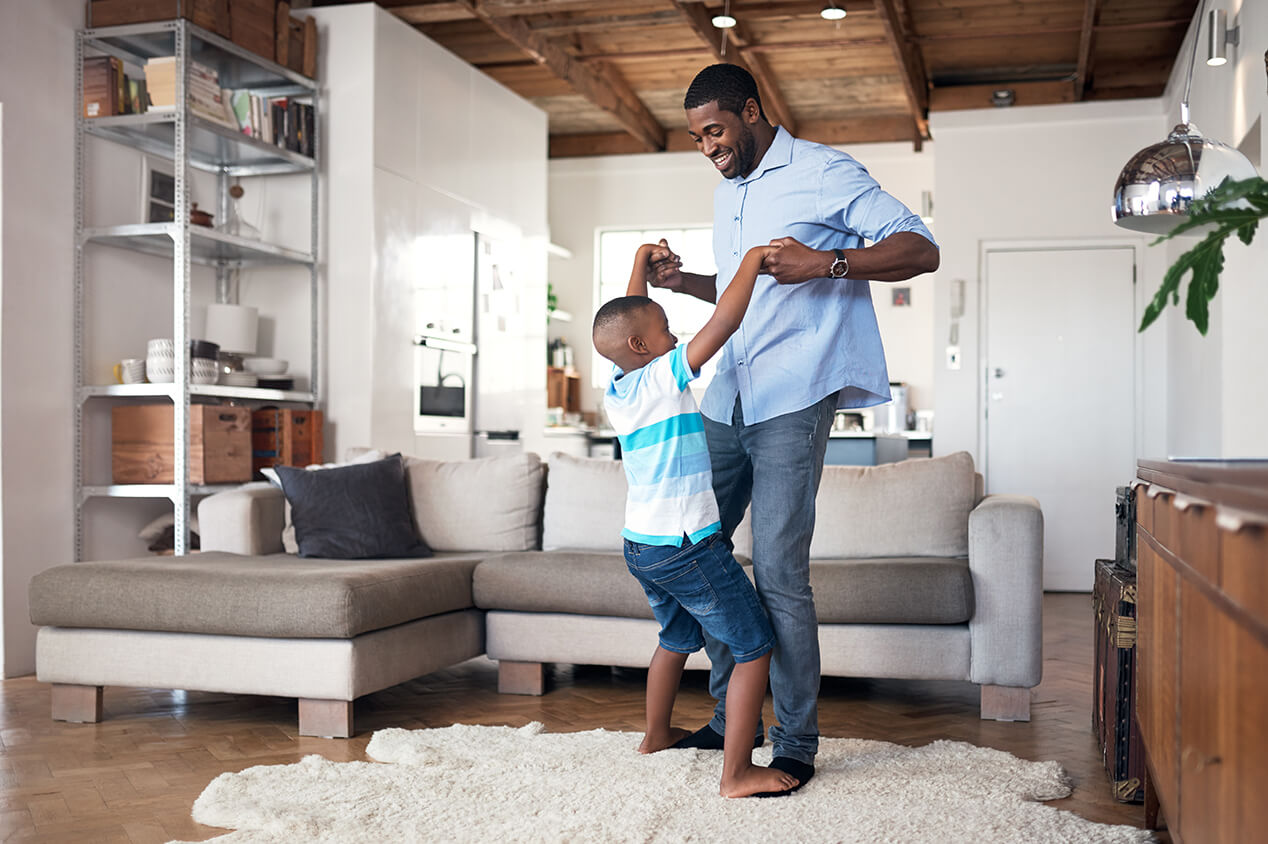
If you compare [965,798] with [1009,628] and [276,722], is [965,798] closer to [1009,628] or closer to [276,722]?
[1009,628]

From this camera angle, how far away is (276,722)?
3328 millimetres

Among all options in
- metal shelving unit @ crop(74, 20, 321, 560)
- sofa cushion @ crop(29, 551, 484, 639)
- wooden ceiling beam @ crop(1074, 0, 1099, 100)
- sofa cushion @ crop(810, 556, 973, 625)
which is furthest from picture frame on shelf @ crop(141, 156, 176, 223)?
wooden ceiling beam @ crop(1074, 0, 1099, 100)

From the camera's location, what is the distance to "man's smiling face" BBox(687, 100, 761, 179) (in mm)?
2443

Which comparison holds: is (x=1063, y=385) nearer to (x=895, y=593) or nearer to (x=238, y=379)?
(x=895, y=593)

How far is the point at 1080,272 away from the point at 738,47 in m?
2.47

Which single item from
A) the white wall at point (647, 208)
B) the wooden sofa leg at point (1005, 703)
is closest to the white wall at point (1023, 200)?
the white wall at point (647, 208)

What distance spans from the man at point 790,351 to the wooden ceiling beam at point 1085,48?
14.7ft

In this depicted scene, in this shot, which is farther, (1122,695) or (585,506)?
(585,506)

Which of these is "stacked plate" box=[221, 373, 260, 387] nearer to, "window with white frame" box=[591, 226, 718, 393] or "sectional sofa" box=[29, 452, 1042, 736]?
"sectional sofa" box=[29, 452, 1042, 736]

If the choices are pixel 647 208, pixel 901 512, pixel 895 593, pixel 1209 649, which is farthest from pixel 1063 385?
pixel 1209 649

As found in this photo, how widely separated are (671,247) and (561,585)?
6201 millimetres

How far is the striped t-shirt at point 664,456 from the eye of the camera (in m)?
2.39

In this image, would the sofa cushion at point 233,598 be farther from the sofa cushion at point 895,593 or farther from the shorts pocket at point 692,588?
the sofa cushion at point 895,593

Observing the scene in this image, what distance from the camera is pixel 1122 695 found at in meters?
2.53
